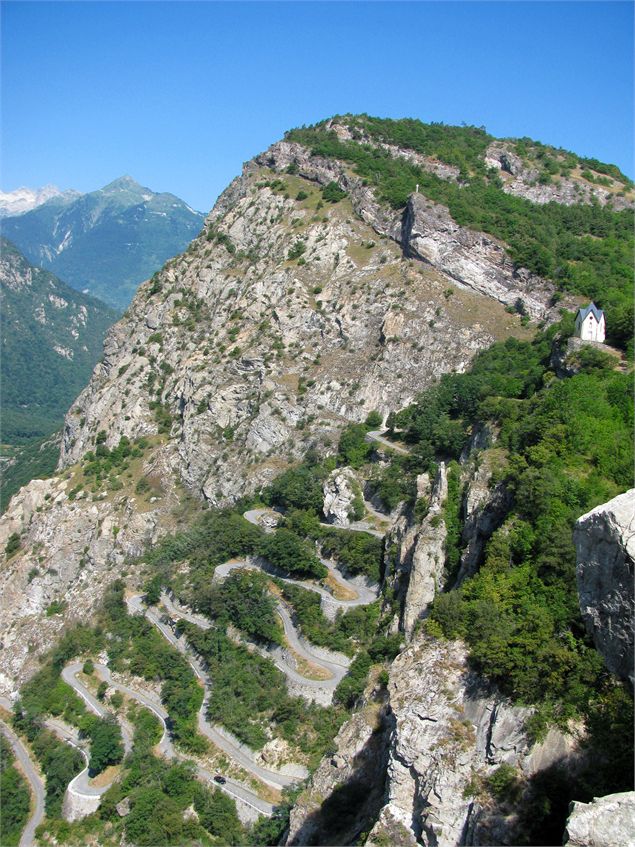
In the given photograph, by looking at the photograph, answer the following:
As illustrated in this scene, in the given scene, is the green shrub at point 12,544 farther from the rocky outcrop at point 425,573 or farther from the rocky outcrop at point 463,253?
the rocky outcrop at point 463,253

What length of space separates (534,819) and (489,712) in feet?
14.1

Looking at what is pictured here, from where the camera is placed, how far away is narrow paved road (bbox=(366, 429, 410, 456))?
6028cm


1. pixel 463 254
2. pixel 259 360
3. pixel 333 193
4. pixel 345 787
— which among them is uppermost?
pixel 333 193

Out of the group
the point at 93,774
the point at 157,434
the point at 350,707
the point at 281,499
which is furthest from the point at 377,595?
the point at 157,434

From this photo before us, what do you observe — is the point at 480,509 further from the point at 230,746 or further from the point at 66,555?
the point at 66,555

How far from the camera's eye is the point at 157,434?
3172 inches

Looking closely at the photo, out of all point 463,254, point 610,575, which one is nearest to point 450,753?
point 610,575

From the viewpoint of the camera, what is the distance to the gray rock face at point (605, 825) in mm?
10555

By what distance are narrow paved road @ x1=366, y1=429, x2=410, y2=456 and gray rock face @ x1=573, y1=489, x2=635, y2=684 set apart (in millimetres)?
45959

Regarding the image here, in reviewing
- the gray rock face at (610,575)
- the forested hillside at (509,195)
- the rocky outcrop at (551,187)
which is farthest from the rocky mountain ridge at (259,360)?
the gray rock face at (610,575)

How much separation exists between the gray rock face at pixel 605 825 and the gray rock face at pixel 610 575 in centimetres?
265

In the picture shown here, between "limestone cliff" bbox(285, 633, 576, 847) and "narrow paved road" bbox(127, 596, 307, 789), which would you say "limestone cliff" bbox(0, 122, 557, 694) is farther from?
"limestone cliff" bbox(285, 633, 576, 847)

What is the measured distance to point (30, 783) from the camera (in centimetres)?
4972

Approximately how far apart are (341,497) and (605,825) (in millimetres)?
45346
